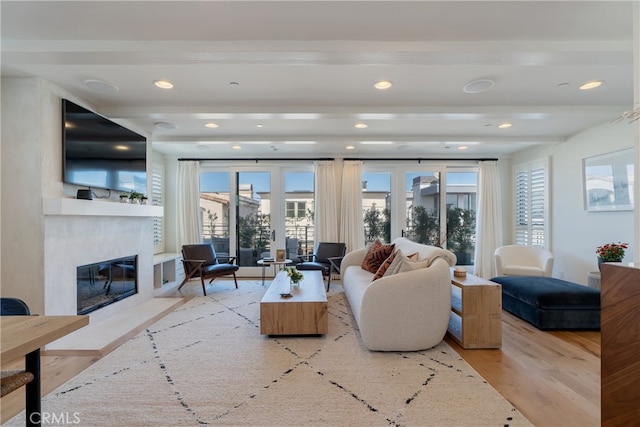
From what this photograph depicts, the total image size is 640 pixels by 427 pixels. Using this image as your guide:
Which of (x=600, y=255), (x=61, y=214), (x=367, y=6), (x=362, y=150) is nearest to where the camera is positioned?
(x=367, y=6)

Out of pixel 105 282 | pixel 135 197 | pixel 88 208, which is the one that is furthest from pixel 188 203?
pixel 88 208

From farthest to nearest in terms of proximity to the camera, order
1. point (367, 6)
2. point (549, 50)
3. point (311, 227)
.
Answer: point (311, 227)
point (549, 50)
point (367, 6)

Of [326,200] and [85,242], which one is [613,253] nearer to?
[326,200]

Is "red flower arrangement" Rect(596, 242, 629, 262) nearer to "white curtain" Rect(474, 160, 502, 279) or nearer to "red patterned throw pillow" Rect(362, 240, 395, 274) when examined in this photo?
"white curtain" Rect(474, 160, 502, 279)

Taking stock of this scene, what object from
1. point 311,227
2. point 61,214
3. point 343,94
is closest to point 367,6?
point 343,94

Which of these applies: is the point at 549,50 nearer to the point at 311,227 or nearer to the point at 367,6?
the point at 367,6

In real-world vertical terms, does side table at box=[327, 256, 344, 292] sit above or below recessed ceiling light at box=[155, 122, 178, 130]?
below

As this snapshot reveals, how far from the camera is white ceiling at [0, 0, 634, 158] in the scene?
Answer: 1.91 metres

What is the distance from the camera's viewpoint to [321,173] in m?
5.88

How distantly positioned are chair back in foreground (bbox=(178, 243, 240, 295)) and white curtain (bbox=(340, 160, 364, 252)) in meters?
2.11

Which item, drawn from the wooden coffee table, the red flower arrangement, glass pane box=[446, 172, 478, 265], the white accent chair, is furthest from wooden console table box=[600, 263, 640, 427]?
glass pane box=[446, 172, 478, 265]

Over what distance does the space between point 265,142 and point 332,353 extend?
3.37 m

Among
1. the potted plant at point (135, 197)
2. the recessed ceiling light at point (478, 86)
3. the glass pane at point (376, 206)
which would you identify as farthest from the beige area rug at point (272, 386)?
the glass pane at point (376, 206)

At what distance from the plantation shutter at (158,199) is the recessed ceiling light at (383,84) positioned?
Result: 453 cm
